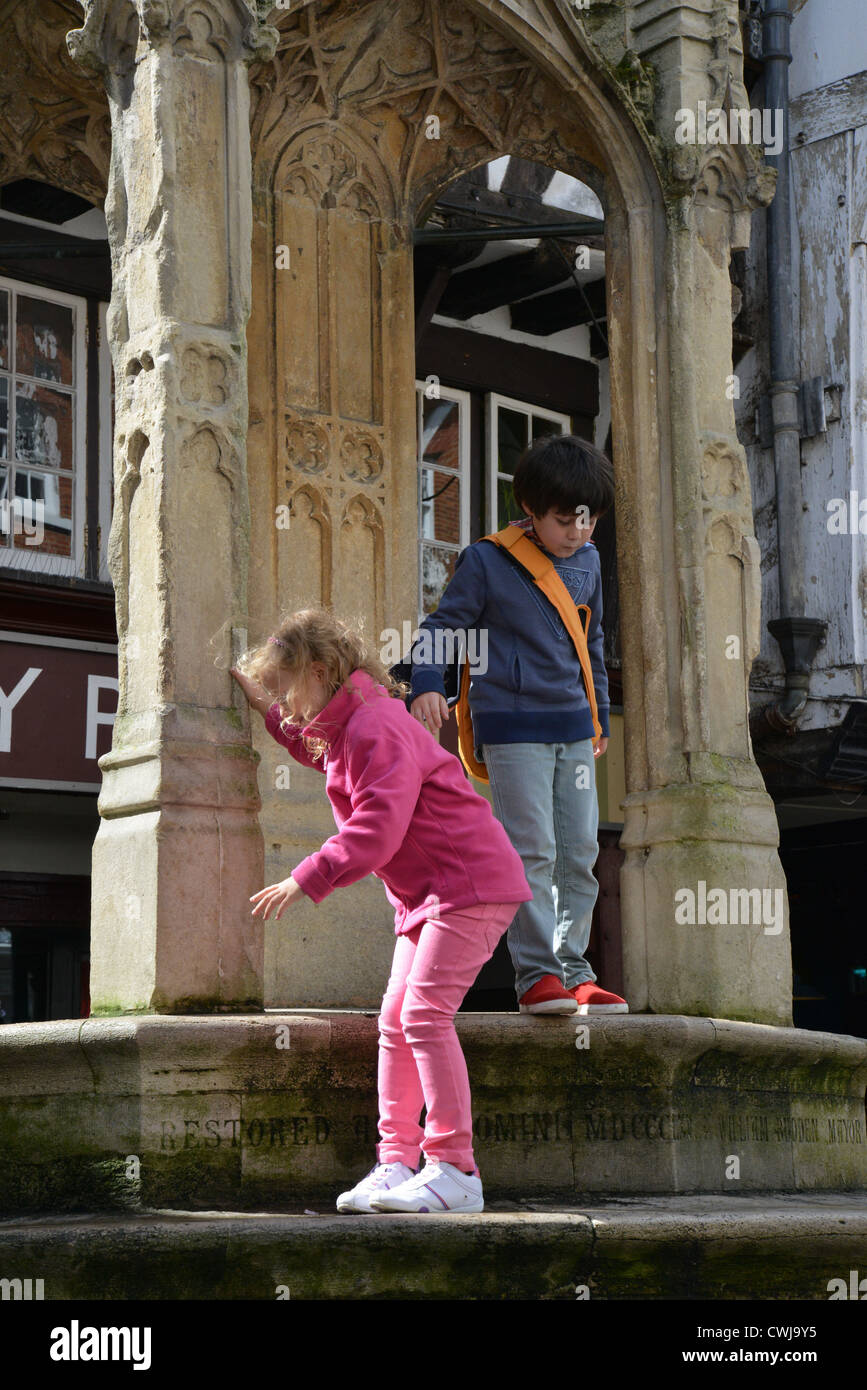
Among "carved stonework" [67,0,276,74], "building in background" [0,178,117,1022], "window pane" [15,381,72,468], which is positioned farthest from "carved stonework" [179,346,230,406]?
"window pane" [15,381,72,468]

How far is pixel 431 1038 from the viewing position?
472 centimetres

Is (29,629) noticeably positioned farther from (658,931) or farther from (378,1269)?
(378,1269)

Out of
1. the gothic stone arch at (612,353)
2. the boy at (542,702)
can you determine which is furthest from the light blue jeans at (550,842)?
the gothic stone arch at (612,353)

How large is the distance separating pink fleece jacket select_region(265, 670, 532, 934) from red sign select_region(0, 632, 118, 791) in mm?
6134

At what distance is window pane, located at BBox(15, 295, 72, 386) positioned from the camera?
11195 mm

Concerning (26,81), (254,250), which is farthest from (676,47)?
(26,81)

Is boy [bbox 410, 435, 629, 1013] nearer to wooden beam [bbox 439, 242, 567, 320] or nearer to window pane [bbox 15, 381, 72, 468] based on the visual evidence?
window pane [bbox 15, 381, 72, 468]

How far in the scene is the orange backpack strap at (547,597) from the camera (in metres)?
6.12

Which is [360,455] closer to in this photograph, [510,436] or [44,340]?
[44,340]

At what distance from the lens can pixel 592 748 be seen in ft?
20.1

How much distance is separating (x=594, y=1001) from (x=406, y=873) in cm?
129

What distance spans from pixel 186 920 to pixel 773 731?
838 cm

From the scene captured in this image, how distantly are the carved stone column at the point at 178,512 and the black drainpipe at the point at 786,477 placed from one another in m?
7.71

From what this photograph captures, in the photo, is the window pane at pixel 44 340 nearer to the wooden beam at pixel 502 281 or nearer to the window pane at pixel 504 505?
the wooden beam at pixel 502 281
